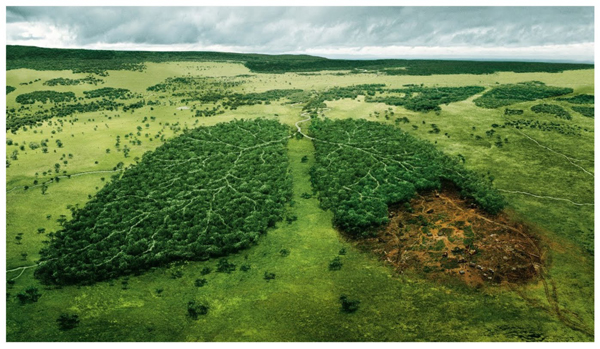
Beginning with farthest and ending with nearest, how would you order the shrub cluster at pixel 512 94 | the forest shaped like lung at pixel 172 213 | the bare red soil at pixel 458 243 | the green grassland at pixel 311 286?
the shrub cluster at pixel 512 94
the forest shaped like lung at pixel 172 213
the bare red soil at pixel 458 243
the green grassland at pixel 311 286

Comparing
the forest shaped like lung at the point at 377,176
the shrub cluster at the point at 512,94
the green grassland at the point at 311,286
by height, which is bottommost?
the green grassland at the point at 311,286

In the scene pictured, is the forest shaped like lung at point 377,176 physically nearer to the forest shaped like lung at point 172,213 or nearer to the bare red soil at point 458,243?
the bare red soil at point 458,243

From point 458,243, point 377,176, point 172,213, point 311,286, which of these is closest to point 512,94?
point 377,176

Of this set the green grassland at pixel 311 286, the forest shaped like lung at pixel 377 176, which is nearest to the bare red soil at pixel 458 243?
the green grassland at pixel 311 286

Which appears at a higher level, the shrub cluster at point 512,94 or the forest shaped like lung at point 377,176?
the shrub cluster at point 512,94

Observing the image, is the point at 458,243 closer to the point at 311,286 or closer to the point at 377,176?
the point at 377,176

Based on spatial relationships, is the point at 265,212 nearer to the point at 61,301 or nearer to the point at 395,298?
the point at 395,298

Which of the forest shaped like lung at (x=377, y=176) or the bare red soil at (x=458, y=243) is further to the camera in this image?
the forest shaped like lung at (x=377, y=176)

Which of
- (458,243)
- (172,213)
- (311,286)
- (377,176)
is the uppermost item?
(377,176)

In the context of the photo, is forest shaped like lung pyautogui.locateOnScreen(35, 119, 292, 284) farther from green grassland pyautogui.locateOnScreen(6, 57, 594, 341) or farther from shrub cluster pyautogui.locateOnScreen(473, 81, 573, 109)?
shrub cluster pyautogui.locateOnScreen(473, 81, 573, 109)
